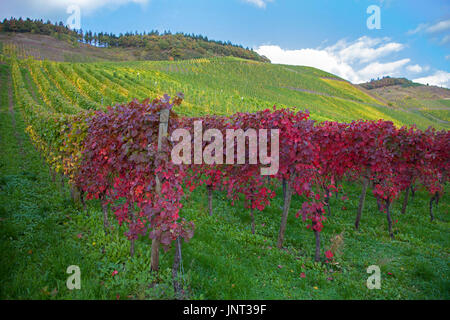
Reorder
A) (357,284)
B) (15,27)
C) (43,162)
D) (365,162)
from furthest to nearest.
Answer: (15,27) → (43,162) → (365,162) → (357,284)

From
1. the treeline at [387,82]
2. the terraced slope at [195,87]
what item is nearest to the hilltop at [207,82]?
the terraced slope at [195,87]

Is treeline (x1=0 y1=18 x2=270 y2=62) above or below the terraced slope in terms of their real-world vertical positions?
above

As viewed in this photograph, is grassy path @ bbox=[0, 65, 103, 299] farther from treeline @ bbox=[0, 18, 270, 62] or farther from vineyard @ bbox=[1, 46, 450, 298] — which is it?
treeline @ bbox=[0, 18, 270, 62]

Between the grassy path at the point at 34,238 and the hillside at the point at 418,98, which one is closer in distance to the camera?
the grassy path at the point at 34,238

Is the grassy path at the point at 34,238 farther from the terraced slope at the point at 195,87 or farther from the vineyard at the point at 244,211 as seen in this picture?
the terraced slope at the point at 195,87

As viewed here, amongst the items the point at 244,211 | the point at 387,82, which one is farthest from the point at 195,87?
the point at 387,82

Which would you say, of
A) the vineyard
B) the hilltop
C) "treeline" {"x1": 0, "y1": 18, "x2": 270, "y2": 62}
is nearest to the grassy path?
the vineyard

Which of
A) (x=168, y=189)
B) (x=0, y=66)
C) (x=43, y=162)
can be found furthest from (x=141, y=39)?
(x=168, y=189)

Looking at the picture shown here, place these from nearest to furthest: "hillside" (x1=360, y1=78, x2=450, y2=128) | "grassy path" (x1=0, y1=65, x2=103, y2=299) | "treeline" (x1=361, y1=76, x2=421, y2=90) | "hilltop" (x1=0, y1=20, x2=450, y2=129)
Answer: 1. "grassy path" (x1=0, y1=65, x2=103, y2=299)
2. "hilltop" (x1=0, y1=20, x2=450, y2=129)
3. "hillside" (x1=360, y1=78, x2=450, y2=128)
4. "treeline" (x1=361, y1=76, x2=421, y2=90)

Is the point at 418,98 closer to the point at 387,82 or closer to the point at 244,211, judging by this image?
the point at 387,82

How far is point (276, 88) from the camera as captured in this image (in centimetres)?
5425

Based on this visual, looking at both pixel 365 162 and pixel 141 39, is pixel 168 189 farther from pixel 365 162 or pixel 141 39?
pixel 141 39

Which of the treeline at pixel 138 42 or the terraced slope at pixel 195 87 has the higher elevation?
the treeline at pixel 138 42
